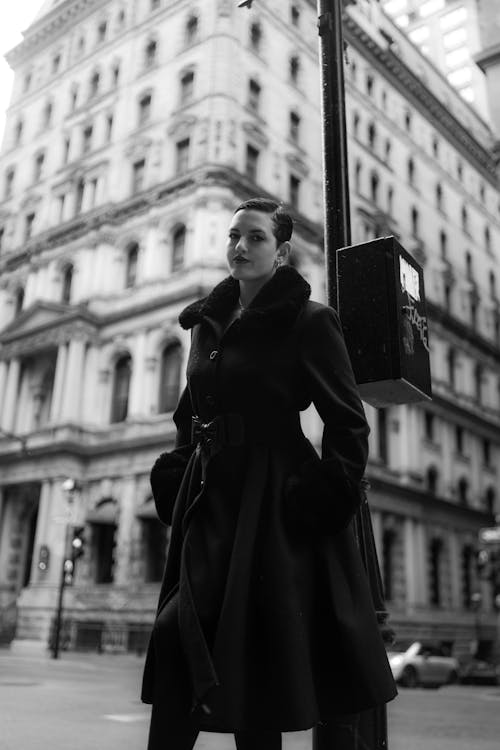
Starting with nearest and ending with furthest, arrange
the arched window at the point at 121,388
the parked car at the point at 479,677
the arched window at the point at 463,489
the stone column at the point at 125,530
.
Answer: the parked car at the point at 479,677, the stone column at the point at 125,530, the arched window at the point at 121,388, the arched window at the point at 463,489

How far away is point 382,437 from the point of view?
3456 cm

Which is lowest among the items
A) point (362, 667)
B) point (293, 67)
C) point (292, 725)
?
point (292, 725)

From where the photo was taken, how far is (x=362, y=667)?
2.21 metres

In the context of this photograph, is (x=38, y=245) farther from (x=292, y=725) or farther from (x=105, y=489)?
(x=292, y=725)

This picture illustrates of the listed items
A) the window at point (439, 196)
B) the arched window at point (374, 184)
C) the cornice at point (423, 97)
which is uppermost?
the cornice at point (423, 97)

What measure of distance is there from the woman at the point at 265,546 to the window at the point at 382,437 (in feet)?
105

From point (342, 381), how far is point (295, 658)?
910 mm

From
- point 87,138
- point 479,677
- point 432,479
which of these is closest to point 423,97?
point 87,138

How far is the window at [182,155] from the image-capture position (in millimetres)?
32406

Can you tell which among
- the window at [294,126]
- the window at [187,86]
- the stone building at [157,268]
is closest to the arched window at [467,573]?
the stone building at [157,268]

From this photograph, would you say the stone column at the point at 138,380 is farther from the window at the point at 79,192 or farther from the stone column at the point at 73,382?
the window at the point at 79,192

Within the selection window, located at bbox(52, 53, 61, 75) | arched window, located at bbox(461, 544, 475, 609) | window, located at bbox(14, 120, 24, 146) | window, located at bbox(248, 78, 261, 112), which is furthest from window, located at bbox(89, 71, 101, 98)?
arched window, located at bbox(461, 544, 475, 609)

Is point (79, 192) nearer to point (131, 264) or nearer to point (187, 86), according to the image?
point (131, 264)

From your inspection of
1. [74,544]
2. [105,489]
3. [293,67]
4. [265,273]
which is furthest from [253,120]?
[265,273]
